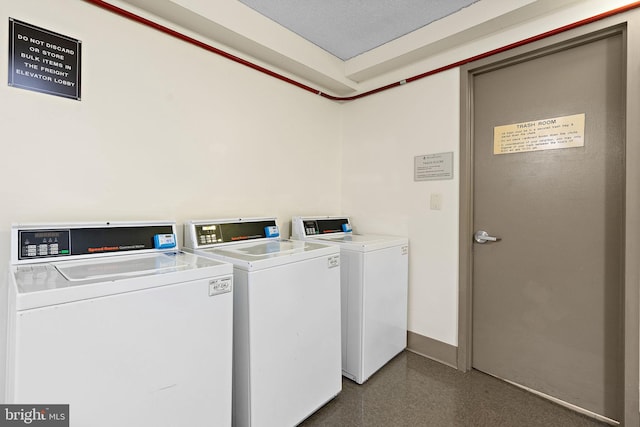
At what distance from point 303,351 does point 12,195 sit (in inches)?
59.0

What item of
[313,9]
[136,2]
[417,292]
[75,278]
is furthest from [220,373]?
[313,9]

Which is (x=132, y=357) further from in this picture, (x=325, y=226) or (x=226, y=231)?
(x=325, y=226)

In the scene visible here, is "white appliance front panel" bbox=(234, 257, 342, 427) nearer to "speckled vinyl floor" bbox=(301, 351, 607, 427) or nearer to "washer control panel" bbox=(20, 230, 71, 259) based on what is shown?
"speckled vinyl floor" bbox=(301, 351, 607, 427)

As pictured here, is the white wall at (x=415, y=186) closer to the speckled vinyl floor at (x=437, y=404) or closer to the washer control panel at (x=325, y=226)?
the washer control panel at (x=325, y=226)

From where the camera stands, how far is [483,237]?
209 centimetres

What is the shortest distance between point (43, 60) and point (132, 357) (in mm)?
1380

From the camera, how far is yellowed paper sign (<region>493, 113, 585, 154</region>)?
174 centimetres

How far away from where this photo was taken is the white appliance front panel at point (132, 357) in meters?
0.86

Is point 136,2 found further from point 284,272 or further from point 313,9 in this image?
point 284,272

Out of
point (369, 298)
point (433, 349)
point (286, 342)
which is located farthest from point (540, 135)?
point (286, 342)

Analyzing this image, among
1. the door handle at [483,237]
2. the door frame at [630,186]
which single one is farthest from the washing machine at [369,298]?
the door frame at [630,186]

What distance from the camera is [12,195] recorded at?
1324 millimetres

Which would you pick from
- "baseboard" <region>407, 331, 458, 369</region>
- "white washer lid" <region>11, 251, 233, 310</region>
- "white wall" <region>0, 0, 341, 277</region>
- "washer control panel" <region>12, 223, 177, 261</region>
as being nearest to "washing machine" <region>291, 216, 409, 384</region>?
"baseboard" <region>407, 331, 458, 369</region>

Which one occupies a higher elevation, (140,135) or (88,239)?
(140,135)
